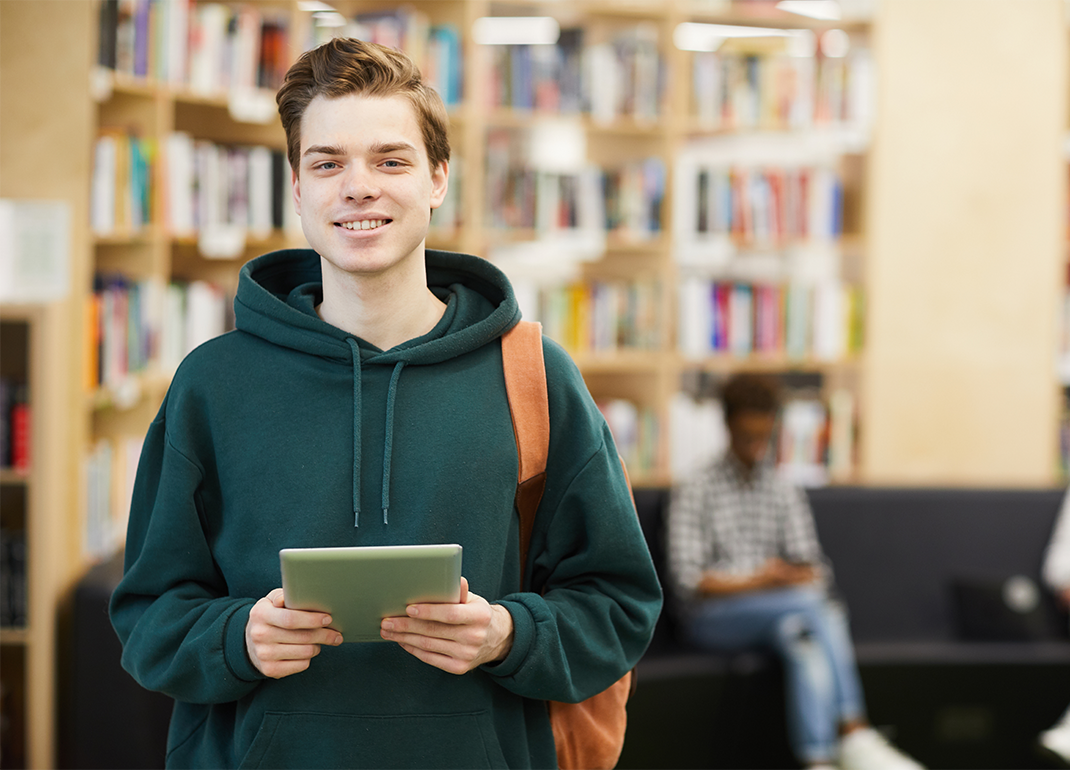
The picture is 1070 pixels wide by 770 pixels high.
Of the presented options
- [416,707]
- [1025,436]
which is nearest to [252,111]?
[416,707]

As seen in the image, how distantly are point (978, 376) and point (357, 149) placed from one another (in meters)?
3.62

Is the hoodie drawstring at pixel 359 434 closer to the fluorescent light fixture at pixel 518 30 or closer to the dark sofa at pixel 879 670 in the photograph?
the dark sofa at pixel 879 670

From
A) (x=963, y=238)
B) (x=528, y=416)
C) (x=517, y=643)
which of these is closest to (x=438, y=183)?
(x=528, y=416)

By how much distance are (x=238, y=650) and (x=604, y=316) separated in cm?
304

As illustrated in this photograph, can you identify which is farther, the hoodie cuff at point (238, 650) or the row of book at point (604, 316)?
the row of book at point (604, 316)

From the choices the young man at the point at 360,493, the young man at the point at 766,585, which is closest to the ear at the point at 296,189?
the young man at the point at 360,493

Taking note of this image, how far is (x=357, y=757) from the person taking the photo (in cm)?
108

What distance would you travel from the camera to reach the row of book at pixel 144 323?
2.89m

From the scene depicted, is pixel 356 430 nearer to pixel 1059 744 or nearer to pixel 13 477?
pixel 13 477

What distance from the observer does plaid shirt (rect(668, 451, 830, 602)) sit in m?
3.27

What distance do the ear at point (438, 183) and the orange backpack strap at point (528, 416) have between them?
0.17 m

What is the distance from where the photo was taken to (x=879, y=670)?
329 cm

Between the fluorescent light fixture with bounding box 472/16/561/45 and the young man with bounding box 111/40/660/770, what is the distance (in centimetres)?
286

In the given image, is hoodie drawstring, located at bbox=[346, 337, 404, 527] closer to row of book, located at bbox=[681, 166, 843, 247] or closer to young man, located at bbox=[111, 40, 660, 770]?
young man, located at bbox=[111, 40, 660, 770]
